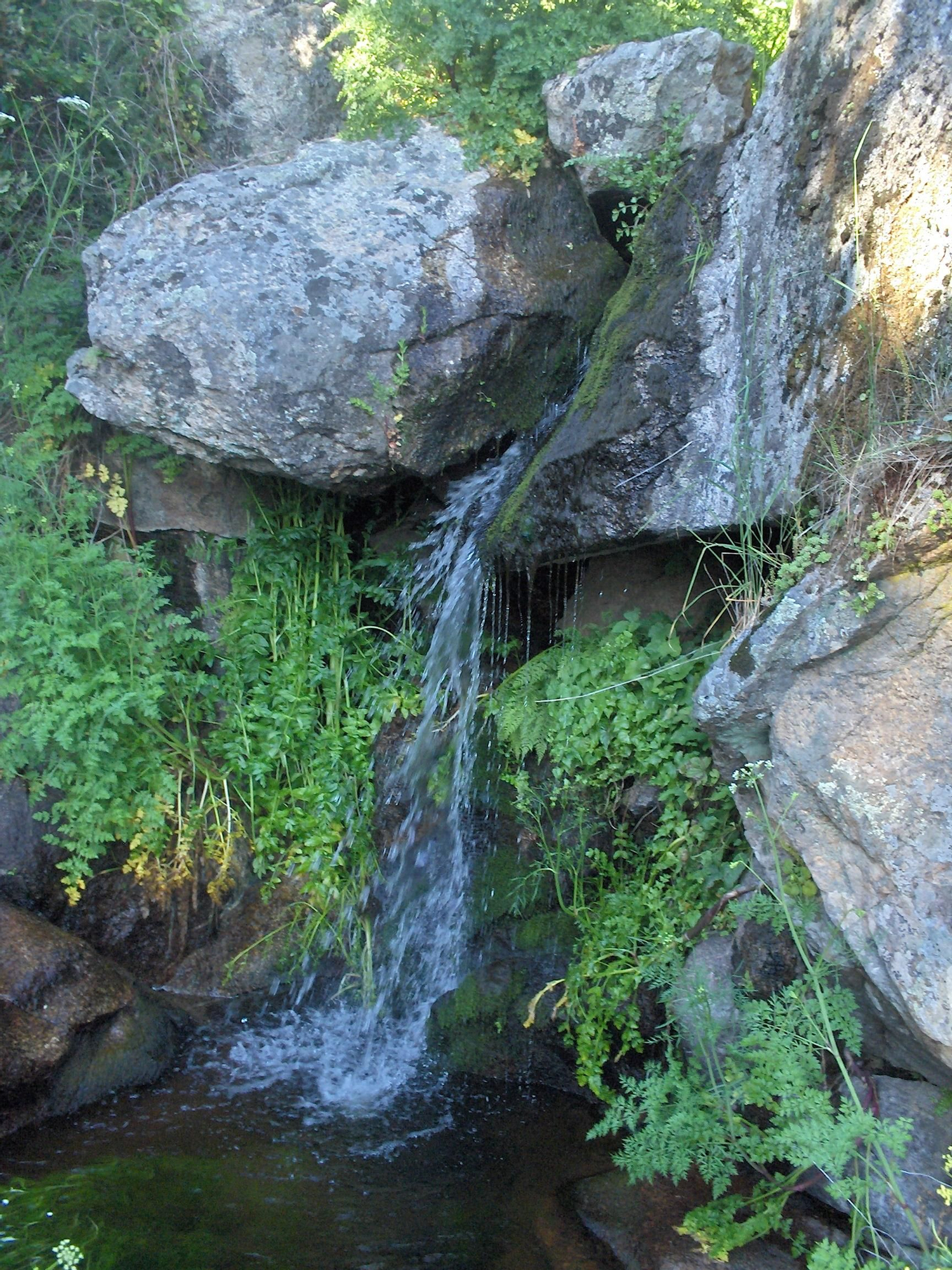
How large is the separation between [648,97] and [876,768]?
3.43 meters

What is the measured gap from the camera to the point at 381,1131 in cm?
383

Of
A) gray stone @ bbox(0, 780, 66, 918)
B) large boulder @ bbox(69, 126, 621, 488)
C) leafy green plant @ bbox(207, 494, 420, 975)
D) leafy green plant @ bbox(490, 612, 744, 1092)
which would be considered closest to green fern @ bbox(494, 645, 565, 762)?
leafy green plant @ bbox(490, 612, 744, 1092)

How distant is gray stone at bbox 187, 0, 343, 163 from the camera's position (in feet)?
19.5

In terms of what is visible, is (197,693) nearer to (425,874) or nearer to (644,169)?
(425,874)

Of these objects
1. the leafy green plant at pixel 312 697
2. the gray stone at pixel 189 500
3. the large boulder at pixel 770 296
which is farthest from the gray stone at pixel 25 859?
the large boulder at pixel 770 296

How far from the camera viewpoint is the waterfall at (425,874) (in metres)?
4.29

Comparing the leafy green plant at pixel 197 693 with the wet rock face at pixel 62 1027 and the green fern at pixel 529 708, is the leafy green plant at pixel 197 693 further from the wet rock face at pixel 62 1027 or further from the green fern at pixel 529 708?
the green fern at pixel 529 708

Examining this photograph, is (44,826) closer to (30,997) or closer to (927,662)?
(30,997)

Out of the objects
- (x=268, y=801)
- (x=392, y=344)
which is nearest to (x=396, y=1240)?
(x=268, y=801)

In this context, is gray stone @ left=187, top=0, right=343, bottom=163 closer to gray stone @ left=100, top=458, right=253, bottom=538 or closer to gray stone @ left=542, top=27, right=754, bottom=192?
gray stone @ left=542, top=27, right=754, bottom=192

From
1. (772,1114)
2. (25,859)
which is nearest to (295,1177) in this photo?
(772,1114)

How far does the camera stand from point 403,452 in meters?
4.72

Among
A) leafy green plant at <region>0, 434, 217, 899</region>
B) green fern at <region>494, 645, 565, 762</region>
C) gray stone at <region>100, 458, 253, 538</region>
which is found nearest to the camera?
green fern at <region>494, 645, 565, 762</region>

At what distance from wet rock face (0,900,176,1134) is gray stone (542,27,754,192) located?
443 centimetres
